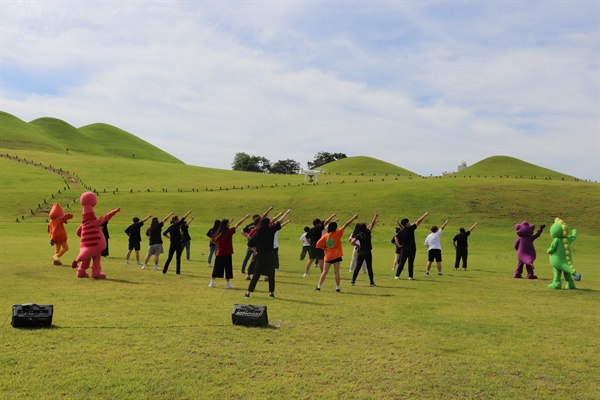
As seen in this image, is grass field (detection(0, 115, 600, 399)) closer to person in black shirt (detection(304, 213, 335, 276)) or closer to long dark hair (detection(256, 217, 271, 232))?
person in black shirt (detection(304, 213, 335, 276))

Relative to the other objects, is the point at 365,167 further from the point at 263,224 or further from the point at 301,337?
the point at 301,337

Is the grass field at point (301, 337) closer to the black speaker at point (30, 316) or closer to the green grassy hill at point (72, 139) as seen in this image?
the black speaker at point (30, 316)

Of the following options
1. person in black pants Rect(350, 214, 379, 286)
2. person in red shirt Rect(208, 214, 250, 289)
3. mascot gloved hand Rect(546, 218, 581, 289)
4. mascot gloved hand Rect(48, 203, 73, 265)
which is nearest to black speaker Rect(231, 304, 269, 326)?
person in red shirt Rect(208, 214, 250, 289)

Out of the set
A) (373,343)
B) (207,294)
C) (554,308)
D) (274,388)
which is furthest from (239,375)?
(554,308)

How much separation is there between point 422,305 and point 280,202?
153ft

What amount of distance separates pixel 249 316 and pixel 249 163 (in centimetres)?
15737

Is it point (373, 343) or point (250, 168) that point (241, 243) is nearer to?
point (373, 343)

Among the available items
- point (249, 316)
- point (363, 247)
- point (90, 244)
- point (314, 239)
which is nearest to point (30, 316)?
point (249, 316)

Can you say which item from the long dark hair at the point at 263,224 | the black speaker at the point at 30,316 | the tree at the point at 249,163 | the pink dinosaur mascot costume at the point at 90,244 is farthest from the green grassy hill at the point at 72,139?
the black speaker at the point at 30,316

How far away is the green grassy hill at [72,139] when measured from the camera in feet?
476

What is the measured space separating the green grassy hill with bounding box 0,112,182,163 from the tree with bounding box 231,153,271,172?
93.7ft

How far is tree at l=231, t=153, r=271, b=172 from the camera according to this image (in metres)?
165

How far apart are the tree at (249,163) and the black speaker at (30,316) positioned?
156 metres

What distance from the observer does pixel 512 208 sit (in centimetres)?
5625
